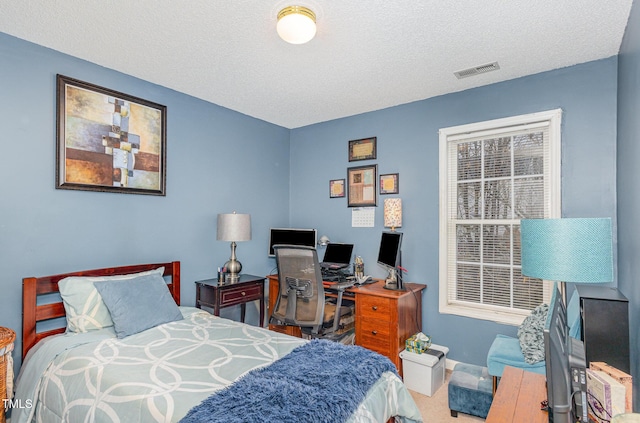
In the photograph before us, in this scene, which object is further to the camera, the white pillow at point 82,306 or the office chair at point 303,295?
the office chair at point 303,295

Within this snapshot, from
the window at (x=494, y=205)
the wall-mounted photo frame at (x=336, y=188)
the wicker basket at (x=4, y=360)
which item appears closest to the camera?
the wicker basket at (x=4, y=360)

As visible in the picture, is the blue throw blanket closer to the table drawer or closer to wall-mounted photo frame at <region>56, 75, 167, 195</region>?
the table drawer

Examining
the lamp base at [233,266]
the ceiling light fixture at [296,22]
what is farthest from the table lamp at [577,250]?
the lamp base at [233,266]

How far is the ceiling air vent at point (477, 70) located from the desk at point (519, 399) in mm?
2212

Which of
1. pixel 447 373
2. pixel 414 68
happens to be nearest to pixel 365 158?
pixel 414 68

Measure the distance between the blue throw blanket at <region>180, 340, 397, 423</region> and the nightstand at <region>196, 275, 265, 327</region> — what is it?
54.5 inches

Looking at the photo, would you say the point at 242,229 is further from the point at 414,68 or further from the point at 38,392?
the point at 414,68

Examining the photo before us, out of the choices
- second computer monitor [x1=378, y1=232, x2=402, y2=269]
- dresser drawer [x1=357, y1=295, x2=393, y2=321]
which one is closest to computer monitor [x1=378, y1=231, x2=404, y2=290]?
second computer monitor [x1=378, y1=232, x2=402, y2=269]

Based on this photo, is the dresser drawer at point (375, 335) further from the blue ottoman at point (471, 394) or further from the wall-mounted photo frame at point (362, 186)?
the wall-mounted photo frame at point (362, 186)

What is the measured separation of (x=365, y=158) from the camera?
3.83m

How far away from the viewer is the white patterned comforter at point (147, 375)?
154 cm

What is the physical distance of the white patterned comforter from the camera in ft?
5.05

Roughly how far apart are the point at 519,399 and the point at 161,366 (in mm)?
1716

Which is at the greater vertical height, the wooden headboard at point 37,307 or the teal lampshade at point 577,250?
the teal lampshade at point 577,250
